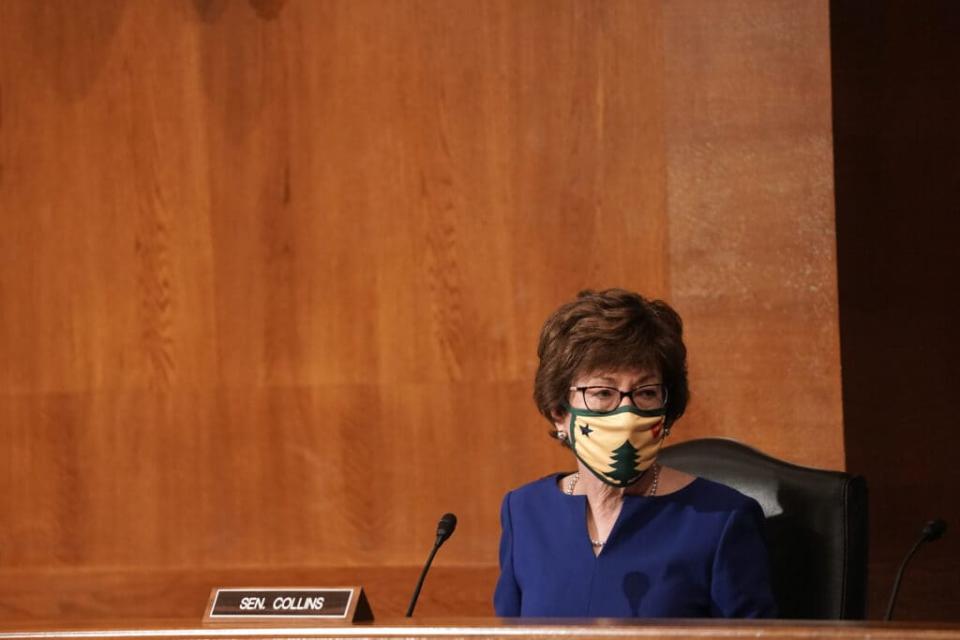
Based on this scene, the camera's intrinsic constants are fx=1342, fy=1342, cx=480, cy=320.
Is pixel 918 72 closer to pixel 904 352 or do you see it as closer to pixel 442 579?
pixel 904 352

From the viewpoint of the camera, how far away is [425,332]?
11.6 feet

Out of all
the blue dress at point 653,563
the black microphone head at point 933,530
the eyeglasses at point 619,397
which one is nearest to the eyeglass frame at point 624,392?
the eyeglasses at point 619,397

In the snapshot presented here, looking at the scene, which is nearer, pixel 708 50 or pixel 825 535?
pixel 825 535

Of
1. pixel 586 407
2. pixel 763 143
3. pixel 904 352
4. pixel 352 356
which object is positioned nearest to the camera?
pixel 586 407

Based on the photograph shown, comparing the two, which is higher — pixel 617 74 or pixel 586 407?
pixel 617 74

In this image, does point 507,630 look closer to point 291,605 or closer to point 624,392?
point 291,605

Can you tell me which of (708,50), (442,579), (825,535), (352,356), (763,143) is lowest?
(442,579)

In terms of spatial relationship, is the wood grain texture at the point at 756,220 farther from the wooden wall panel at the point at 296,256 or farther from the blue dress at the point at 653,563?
the blue dress at the point at 653,563

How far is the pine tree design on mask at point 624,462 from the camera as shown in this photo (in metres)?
2.16

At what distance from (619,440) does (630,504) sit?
14 cm

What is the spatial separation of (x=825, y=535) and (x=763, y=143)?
1.37 meters

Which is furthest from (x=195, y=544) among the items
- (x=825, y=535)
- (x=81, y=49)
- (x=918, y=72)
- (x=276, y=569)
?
(x=918, y=72)

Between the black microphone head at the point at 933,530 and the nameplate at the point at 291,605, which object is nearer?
the nameplate at the point at 291,605

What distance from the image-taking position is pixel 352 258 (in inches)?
140
